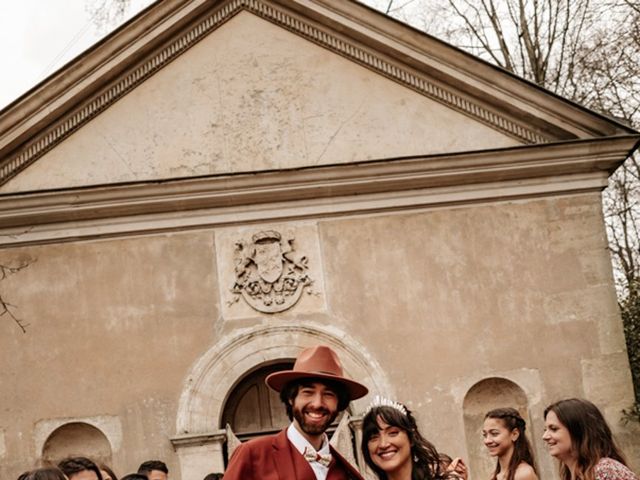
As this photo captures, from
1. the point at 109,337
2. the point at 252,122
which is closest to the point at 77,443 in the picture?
the point at 109,337

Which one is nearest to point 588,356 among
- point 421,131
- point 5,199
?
point 421,131

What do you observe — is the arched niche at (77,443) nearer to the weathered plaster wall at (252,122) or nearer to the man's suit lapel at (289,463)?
the weathered plaster wall at (252,122)

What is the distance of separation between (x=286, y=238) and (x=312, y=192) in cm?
61

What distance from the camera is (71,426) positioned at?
43.2 ft

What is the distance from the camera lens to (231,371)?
13.3 m

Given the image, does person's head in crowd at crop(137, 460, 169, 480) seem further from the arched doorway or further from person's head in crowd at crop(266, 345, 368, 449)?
person's head in crowd at crop(266, 345, 368, 449)

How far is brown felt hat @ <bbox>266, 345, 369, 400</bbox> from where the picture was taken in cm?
572

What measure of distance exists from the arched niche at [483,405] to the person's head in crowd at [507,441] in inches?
219

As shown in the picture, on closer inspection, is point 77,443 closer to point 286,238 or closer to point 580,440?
point 286,238

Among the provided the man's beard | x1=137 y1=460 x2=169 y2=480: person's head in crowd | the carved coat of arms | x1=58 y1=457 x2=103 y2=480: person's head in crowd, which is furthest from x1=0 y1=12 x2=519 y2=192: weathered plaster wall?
the man's beard

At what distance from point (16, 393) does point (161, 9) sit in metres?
4.70

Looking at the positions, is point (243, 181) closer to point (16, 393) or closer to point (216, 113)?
point (216, 113)

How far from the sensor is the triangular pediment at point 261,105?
1380 centimetres

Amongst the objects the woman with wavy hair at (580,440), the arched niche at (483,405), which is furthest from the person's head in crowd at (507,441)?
the arched niche at (483,405)
